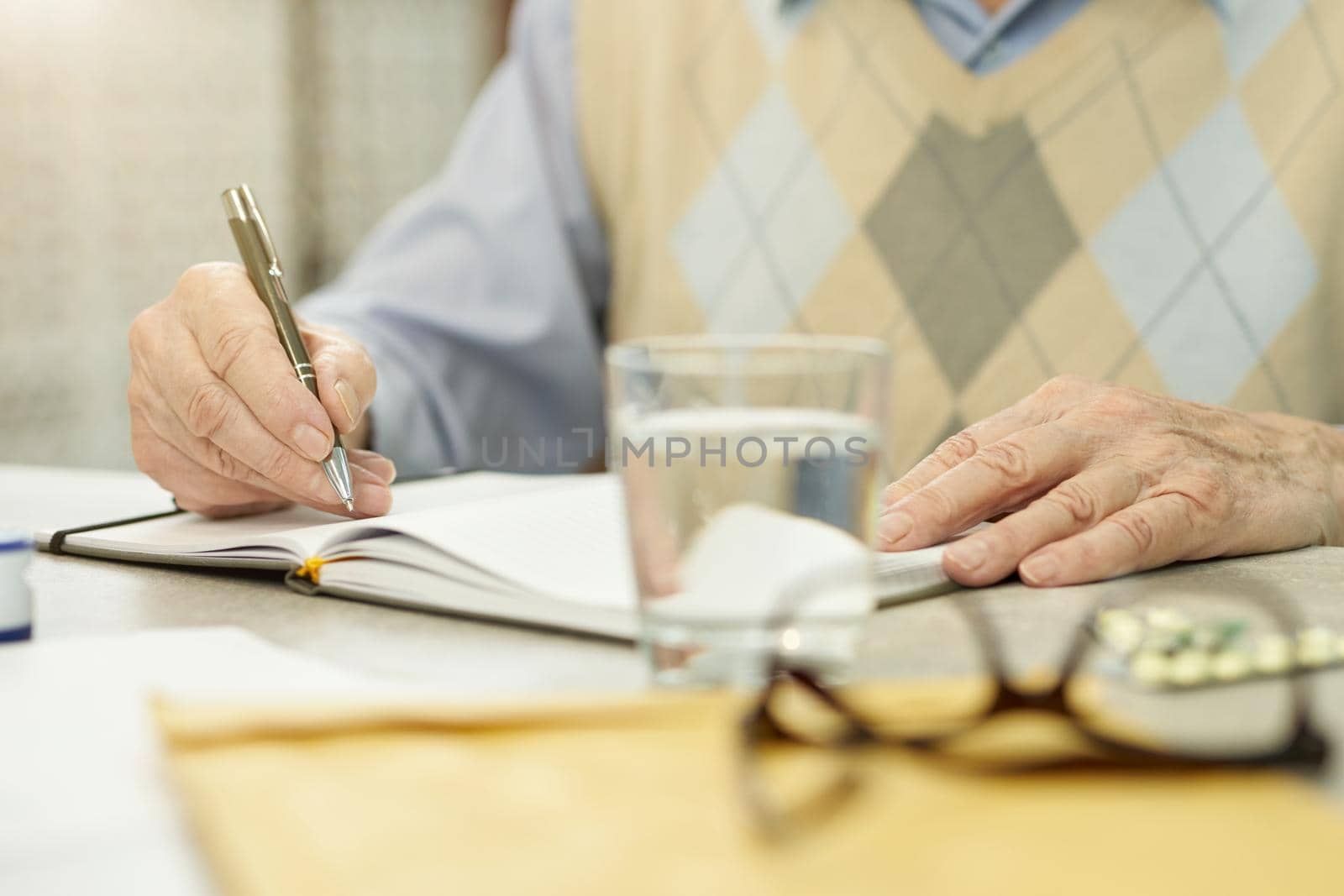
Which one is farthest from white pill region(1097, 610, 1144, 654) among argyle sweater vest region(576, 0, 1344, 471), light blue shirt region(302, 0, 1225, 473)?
light blue shirt region(302, 0, 1225, 473)

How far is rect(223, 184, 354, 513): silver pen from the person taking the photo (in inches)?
26.2

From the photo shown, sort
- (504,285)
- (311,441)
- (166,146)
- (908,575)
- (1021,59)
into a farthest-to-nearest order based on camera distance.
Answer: (166,146) < (504,285) < (1021,59) < (311,441) < (908,575)

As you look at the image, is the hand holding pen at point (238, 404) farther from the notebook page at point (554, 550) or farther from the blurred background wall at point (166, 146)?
the blurred background wall at point (166, 146)

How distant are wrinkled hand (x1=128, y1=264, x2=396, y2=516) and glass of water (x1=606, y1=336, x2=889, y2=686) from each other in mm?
317

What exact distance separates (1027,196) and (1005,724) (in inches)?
33.4

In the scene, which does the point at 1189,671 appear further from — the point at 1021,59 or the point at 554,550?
the point at 1021,59

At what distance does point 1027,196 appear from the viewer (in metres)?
1.09

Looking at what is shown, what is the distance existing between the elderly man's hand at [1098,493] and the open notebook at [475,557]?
3 cm

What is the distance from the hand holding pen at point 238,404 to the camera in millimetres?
657

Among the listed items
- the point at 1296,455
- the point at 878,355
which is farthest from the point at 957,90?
the point at 878,355

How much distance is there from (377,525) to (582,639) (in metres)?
0.14

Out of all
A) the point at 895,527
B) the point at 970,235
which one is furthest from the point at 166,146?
the point at 895,527

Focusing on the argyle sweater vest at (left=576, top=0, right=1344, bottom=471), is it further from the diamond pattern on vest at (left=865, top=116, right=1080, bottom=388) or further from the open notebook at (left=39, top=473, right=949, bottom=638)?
the open notebook at (left=39, top=473, right=949, bottom=638)

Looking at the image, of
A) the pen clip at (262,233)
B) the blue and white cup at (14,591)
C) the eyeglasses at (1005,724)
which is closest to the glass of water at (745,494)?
the eyeglasses at (1005,724)
